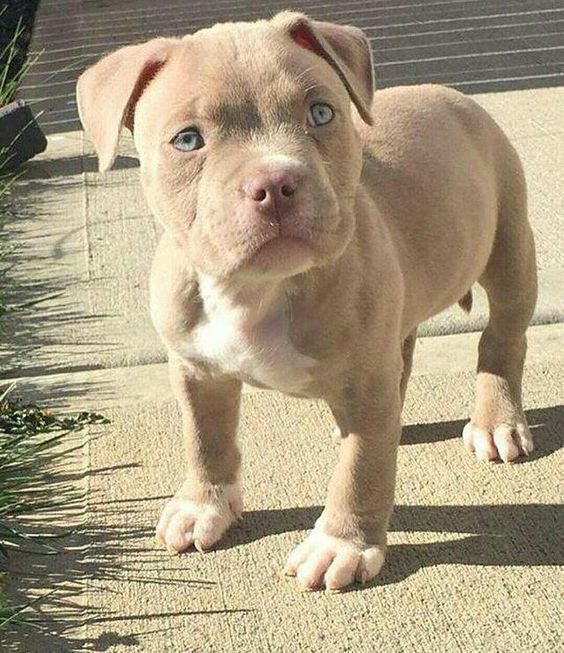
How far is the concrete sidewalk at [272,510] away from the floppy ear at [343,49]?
1297 millimetres

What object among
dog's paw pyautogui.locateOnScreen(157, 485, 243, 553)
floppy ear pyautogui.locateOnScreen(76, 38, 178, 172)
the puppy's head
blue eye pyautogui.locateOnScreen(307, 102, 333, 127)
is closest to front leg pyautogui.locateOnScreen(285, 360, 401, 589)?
dog's paw pyautogui.locateOnScreen(157, 485, 243, 553)

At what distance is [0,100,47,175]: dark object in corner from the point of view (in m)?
7.13

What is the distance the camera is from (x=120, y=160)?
7727 millimetres

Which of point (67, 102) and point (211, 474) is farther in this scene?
point (67, 102)

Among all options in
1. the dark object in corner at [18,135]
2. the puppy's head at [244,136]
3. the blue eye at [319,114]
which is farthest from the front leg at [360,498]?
the dark object in corner at [18,135]

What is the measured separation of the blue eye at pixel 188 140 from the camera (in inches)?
127

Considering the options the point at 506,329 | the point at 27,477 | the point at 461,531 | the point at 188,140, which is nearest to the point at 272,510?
the point at 461,531

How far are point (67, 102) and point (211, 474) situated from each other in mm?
5406

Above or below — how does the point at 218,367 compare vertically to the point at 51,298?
above

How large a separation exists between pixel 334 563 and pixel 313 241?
3.41 ft

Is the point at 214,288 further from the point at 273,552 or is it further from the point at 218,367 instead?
the point at 273,552

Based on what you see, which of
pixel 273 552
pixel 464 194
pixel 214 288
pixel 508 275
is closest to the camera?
pixel 214 288

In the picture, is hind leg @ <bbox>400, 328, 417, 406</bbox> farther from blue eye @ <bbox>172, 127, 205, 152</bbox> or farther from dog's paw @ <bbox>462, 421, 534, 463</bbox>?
blue eye @ <bbox>172, 127, 205, 152</bbox>

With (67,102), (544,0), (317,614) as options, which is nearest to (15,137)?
(67,102)
